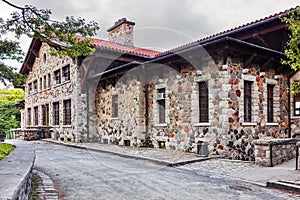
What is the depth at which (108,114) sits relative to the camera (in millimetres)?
14812

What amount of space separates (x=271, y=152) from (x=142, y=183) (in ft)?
12.4

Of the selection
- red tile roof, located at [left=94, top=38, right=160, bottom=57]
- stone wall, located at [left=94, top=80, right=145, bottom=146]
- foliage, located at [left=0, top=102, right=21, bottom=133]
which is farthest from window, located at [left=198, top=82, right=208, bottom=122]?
foliage, located at [left=0, top=102, right=21, bottom=133]

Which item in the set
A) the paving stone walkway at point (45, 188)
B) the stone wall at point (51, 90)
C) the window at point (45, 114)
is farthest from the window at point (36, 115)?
the paving stone walkway at point (45, 188)

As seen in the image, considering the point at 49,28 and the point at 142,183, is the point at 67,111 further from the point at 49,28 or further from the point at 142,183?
the point at 142,183

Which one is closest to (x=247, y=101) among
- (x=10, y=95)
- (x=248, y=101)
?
(x=248, y=101)

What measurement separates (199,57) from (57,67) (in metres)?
10.6

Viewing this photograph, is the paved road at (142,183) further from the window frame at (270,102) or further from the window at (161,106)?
the window frame at (270,102)

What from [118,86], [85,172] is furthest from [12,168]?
[118,86]

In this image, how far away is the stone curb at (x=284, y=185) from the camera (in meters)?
5.40

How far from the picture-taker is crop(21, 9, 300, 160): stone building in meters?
9.38

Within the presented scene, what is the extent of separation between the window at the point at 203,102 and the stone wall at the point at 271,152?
2.64 m

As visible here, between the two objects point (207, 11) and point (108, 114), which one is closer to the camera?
point (207, 11)

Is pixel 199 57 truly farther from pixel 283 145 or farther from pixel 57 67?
pixel 57 67

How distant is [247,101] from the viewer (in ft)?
32.7
